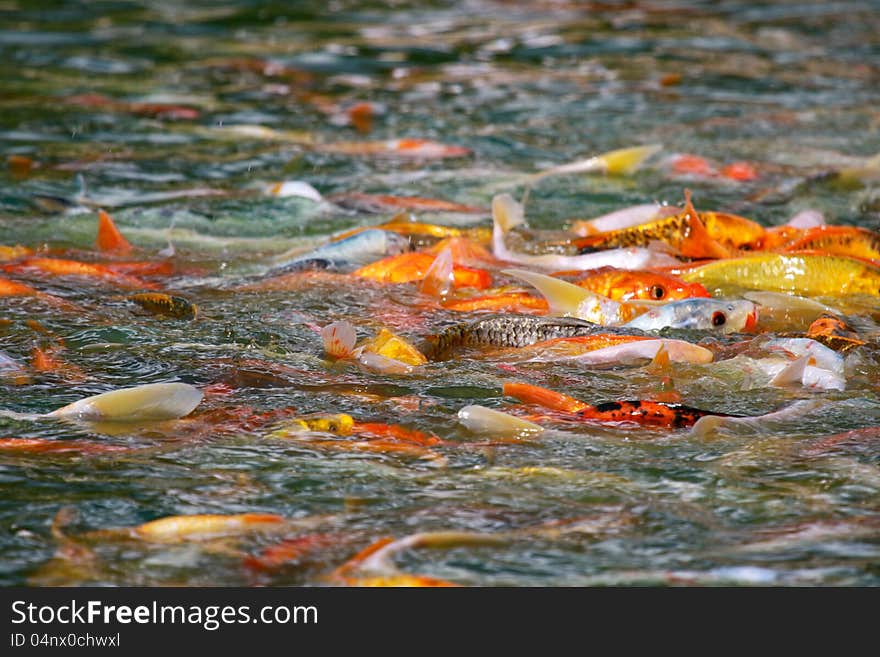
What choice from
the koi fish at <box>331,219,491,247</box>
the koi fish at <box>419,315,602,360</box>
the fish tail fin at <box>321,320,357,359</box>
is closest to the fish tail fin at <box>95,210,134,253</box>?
the koi fish at <box>331,219,491,247</box>

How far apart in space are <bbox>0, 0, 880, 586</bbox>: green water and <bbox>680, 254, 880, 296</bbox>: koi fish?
0.22m

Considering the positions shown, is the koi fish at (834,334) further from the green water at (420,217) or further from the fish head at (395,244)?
the fish head at (395,244)

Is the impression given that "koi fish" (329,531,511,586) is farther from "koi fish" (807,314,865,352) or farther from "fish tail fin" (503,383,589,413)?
"koi fish" (807,314,865,352)

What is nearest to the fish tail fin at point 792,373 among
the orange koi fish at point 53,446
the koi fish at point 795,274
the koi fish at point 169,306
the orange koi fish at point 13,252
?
the koi fish at point 795,274

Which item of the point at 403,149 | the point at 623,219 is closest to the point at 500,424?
the point at 623,219

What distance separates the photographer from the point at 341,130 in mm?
8406

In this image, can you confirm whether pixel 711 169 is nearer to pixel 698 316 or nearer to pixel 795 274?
pixel 795 274

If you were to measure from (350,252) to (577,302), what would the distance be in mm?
1152

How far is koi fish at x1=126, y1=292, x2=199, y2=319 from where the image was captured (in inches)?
184

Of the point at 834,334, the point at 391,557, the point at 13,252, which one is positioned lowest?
the point at 391,557

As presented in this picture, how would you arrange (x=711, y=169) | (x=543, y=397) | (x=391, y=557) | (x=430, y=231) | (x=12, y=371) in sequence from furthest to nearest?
(x=711, y=169) → (x=430, y=231) → (x=12, y=371) → (x=543, y=397) → (x=391, y=557)

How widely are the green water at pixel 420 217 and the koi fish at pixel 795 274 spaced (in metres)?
0.22

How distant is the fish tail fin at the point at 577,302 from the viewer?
Result: 4.55 metres

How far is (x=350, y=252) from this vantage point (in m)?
5.30
